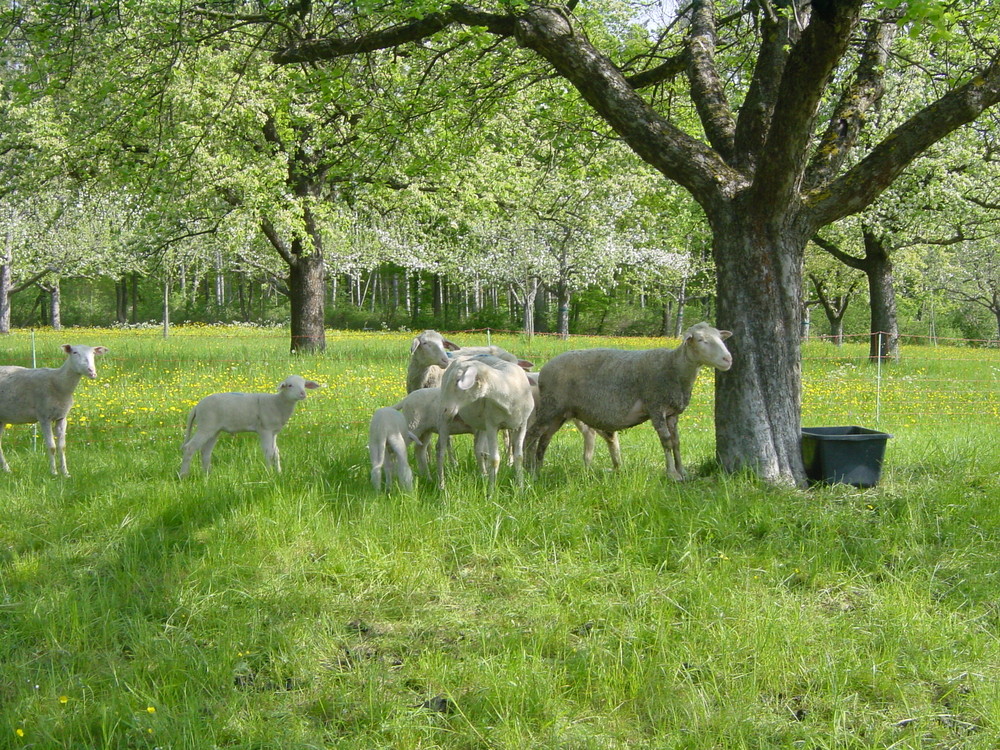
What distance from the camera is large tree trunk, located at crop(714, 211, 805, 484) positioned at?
709 centimetres

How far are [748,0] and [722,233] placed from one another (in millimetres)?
3607

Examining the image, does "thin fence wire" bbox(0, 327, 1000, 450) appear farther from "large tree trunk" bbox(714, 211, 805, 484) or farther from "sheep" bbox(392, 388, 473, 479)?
"large tree trunk" bbox(714, 211, 805, 484)

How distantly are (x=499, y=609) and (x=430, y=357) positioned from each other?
3725mm

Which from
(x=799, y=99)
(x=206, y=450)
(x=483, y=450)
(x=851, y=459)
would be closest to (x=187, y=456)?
(x=206, y=450)

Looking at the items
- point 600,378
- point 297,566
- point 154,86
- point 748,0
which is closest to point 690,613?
point 297,566

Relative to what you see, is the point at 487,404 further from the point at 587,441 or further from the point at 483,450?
the point at 587,441

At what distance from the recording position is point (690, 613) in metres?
4.73

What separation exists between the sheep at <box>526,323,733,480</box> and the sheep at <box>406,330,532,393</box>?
47 centimetres

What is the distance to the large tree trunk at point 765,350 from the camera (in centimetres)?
709

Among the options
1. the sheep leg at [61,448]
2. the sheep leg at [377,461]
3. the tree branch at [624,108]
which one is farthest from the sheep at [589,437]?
the sheep leg at [61,448]

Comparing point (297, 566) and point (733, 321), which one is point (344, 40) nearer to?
point (733, 321)

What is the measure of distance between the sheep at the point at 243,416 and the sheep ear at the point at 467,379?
184cm

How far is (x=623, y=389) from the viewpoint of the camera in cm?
758

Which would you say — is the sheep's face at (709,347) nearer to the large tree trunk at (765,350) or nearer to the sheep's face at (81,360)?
the large tree trunk at (765,350)
